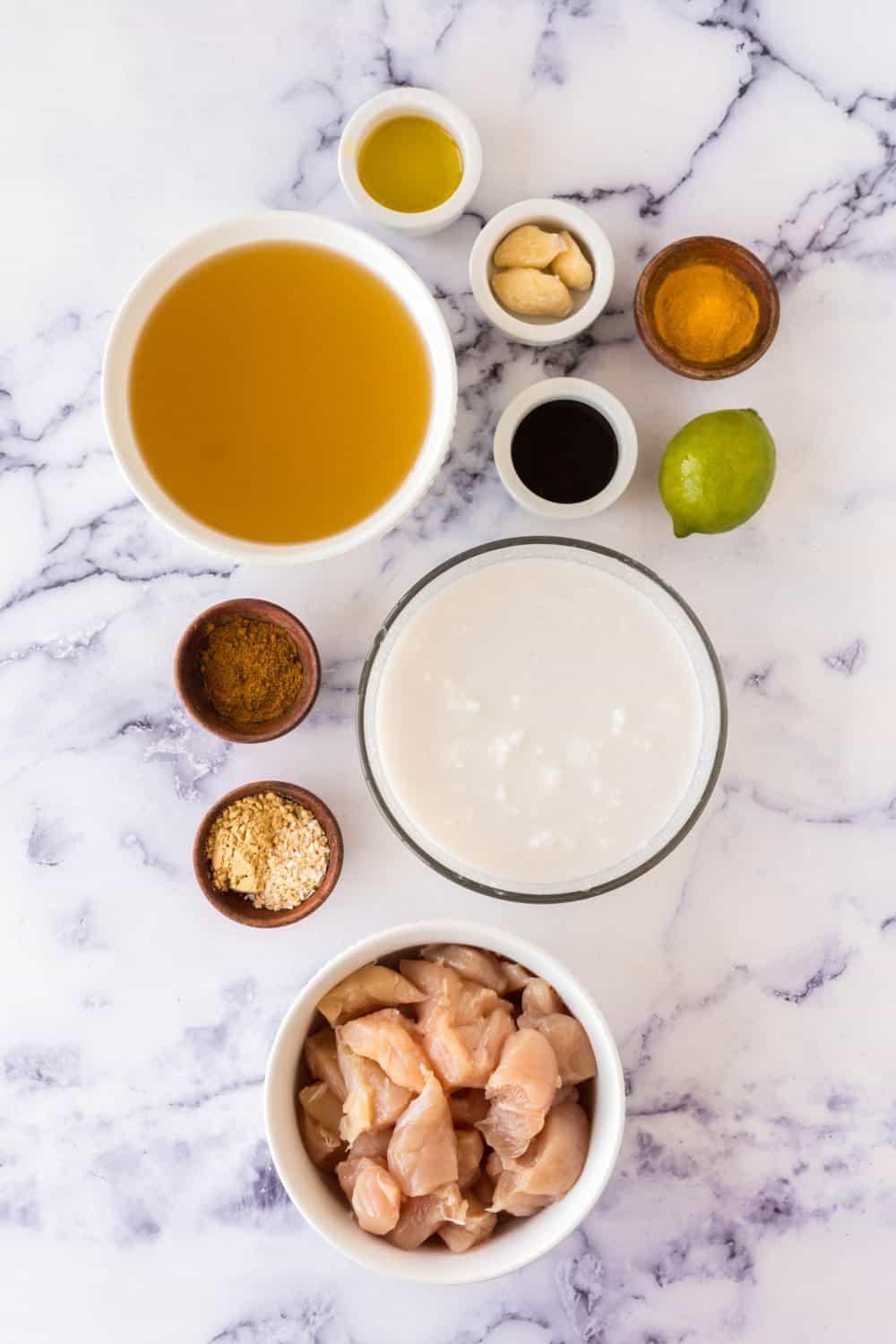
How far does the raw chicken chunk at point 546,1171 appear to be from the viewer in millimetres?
1420

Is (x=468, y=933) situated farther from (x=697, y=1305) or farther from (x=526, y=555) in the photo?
(x=697, y=1305)

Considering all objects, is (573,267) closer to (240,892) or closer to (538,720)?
(538,720)

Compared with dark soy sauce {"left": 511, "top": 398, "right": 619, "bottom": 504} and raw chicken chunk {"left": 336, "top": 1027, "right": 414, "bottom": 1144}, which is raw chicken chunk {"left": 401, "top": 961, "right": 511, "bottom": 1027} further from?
dark soy sauce {"left": 511, "top": 398, "right": 619, "bottom": 504}

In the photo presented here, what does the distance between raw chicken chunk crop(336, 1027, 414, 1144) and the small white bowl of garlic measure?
0.96 m

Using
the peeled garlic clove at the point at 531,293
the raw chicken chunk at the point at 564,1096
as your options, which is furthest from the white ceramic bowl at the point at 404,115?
the raw chicken chunk at the point at 564,1096

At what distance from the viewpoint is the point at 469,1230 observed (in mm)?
1451

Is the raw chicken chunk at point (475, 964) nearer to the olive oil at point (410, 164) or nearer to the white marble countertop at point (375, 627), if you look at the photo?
the white marble countertop at point (375, 627)

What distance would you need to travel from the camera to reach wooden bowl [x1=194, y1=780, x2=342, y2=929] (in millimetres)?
1595

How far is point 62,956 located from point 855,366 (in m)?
1.41

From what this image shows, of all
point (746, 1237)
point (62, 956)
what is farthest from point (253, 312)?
point (746, 1237)

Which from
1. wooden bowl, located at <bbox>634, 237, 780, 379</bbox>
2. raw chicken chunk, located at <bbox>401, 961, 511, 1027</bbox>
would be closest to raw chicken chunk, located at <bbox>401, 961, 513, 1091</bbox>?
raw chicken chunk, located at <bbox>401, 961, 511, 1027</bbox>

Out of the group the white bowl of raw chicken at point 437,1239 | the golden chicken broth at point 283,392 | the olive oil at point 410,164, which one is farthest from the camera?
the olive oil at point 410,164

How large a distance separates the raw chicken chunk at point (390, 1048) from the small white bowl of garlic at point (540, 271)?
0.92 metres

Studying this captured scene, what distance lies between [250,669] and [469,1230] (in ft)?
2.49
